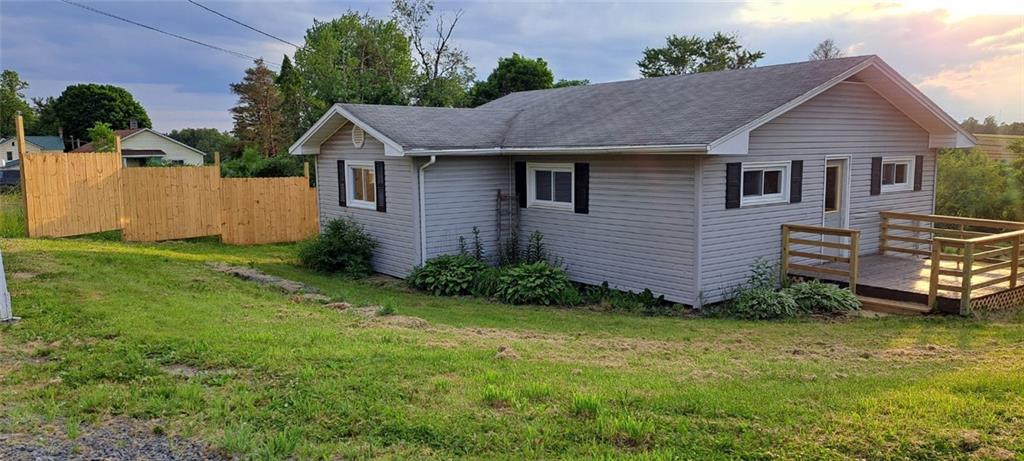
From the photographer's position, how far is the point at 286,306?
29.9 feet

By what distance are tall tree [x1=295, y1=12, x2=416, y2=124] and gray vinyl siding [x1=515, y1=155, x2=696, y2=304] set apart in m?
23.0

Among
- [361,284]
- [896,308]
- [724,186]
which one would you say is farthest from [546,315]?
[896,308]

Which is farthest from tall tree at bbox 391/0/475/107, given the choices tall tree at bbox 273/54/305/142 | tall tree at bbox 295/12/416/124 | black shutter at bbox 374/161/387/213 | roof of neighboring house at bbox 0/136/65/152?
roof of neighboring house at bbox 0/136/65/152

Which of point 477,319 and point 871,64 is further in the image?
point 871,64

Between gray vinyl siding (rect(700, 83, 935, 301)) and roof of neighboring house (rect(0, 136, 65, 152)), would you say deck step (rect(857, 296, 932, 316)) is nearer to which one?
gray vinyl siding (rect(700, 83, 935, 301))

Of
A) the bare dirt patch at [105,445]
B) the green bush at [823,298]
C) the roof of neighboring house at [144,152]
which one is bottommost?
the green bush at [823,298]

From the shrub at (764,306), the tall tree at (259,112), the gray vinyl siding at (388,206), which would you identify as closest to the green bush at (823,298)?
the shrub at (764,306)

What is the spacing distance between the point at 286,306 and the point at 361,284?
326 cm

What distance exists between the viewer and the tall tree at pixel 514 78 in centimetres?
3525

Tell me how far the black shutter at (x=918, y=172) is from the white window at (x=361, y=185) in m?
10.8

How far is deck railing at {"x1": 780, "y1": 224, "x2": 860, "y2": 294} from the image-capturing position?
10109mm

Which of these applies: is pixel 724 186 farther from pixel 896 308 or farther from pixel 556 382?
pixel 556 382

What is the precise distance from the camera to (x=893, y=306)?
9.62 m

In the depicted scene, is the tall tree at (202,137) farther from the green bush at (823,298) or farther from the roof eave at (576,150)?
the green bush at (823,298)
